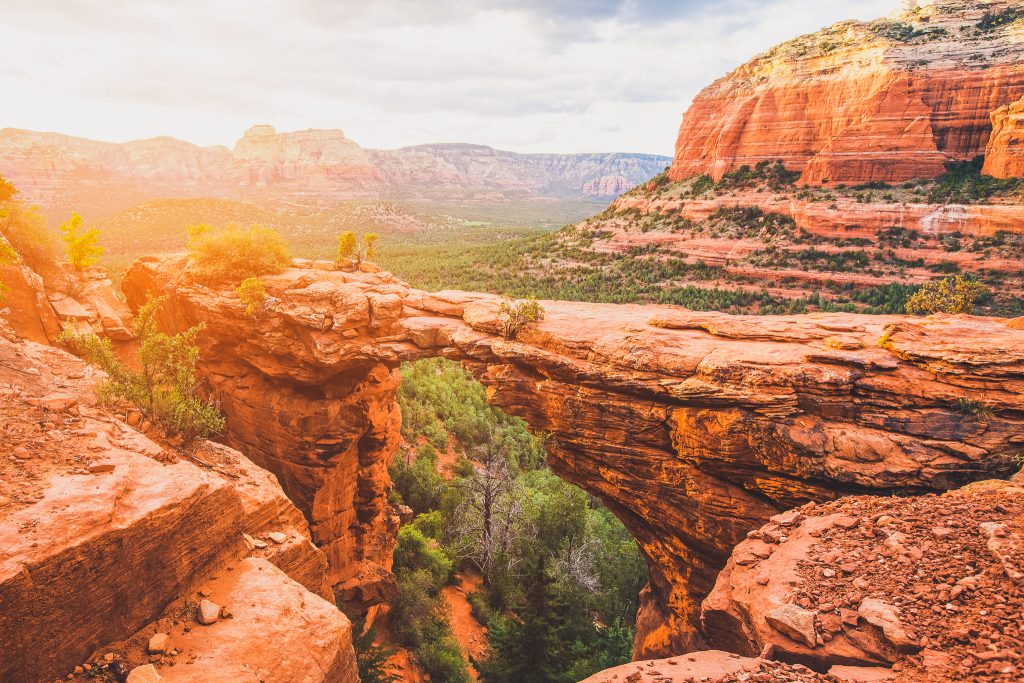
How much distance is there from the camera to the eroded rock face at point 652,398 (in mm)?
8992

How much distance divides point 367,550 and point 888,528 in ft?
55.8

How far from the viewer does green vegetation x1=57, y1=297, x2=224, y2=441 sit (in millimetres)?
9828

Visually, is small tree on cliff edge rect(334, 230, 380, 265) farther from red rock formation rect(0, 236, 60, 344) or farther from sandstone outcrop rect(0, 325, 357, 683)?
sandstone outcrop rect(0, 325, 357, 683)

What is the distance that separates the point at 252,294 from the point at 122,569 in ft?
35.8

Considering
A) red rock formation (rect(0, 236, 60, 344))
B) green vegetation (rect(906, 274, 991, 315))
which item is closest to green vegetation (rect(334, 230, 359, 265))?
red rock formation (rect(0, 236, 60, 344))

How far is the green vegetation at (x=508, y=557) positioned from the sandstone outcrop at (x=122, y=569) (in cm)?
746

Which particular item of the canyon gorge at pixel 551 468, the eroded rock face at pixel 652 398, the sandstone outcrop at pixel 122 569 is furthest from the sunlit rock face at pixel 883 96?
the sandstone outcrop at pixel 122 569

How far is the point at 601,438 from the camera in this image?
11.8 metres

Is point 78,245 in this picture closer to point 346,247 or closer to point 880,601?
point 346,247

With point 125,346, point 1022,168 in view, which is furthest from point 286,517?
point 1022,168

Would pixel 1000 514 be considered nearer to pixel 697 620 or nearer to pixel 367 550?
pixel 697 620

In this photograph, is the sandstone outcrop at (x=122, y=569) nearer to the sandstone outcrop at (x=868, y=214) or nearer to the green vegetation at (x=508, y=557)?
the green vegetation at (x=508, y=557)

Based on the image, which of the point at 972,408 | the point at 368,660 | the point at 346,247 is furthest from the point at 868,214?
the point at 368,660

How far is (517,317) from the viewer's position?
43.7ft
